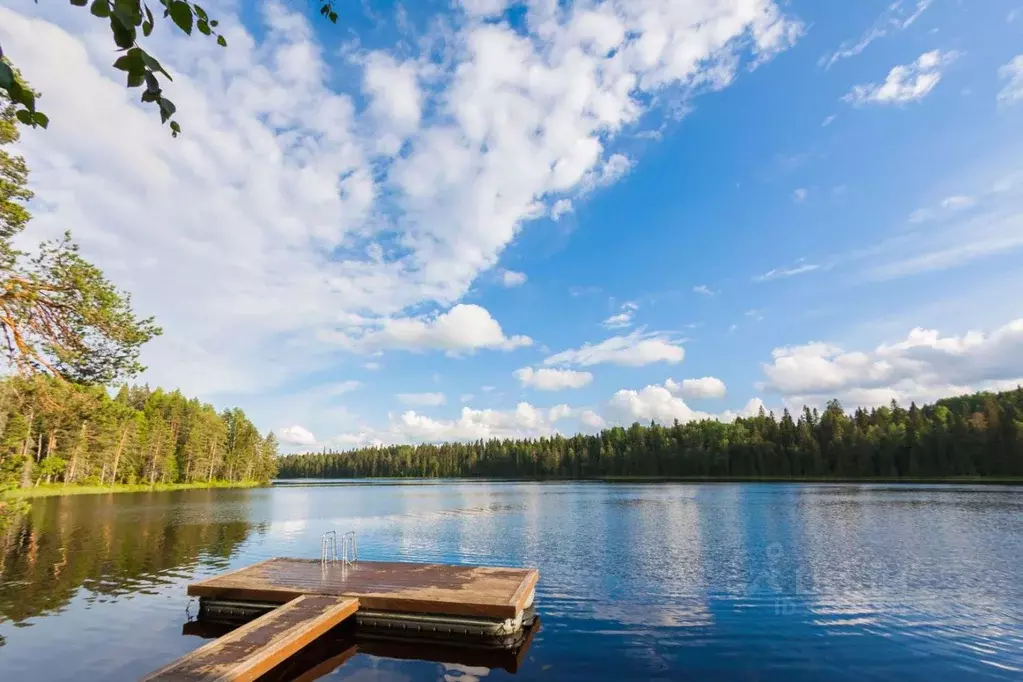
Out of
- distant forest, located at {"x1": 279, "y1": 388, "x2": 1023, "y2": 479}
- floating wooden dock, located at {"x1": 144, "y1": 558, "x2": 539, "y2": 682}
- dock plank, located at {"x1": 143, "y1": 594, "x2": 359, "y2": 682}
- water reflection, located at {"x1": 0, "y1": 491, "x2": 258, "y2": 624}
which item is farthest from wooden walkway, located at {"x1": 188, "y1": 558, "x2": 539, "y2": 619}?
distant forest, located at {"x1": 279, "y1": 388, "x2": 1023, "y2": 479}

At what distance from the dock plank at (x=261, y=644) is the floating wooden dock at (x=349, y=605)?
0.07ft

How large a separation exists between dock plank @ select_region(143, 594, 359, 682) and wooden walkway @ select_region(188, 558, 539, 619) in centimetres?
113

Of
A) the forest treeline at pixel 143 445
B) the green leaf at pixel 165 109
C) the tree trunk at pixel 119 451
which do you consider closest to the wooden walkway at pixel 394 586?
the green leaf at pixel 165 109

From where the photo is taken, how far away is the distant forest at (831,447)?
10562cm

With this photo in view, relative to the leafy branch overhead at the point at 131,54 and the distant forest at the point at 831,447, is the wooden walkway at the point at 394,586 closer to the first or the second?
the leafy branch overhead at the point at 131,54

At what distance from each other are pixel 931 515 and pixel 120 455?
115m

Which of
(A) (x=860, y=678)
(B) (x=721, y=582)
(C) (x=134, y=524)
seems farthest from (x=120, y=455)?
(A) (x=860, y=678)

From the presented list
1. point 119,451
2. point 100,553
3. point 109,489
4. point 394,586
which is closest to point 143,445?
point 119,451

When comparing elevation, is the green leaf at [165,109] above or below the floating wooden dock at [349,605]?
above

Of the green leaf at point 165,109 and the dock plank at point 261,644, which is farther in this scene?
the dock plank at point 261,644

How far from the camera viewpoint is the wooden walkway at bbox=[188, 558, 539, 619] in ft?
53.1

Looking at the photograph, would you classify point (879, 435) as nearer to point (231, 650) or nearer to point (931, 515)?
point (931, 515)

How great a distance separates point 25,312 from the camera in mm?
14117

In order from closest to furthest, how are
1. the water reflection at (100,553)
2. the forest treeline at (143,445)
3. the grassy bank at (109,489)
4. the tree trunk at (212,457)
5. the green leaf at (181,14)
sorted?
the green leaf at (181,14) < the water reflection at (100,553) < the grassy bank at (109,489) < the forest treeline at (143,445) < the tree trunk at (212,457)
